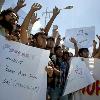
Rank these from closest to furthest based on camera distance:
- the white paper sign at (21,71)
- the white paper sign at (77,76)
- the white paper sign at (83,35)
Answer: the white paper sign at (21,71), the white paper sign at (77,76), the white paper sign at (83,35)

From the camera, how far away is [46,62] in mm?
5570

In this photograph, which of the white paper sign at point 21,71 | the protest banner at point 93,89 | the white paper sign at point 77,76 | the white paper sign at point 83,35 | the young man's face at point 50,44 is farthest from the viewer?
the white paper sign at point 83,35

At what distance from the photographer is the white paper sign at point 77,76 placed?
6.88 meters

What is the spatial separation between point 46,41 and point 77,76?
130cm

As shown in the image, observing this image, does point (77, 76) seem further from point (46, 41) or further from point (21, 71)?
point (21, 71)

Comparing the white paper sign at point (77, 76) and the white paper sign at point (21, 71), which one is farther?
the white paper sign at point (77, 76)

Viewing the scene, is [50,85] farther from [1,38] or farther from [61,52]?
[1,38]

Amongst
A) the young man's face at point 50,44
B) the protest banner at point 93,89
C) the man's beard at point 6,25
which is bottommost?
the protest banner at point 93,89

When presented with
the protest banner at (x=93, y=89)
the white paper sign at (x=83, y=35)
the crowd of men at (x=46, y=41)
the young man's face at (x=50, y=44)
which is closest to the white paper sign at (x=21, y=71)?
the crowd of men at (x=46, y=41)

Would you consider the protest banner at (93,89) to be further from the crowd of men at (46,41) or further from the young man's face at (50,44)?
the young man's face at (50,44)

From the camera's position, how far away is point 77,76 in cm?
712

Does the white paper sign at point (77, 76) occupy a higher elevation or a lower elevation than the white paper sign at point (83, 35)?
lower

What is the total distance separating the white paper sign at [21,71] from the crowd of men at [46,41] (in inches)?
6.4

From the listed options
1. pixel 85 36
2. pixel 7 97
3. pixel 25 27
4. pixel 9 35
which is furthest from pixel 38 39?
pixel 85 36
